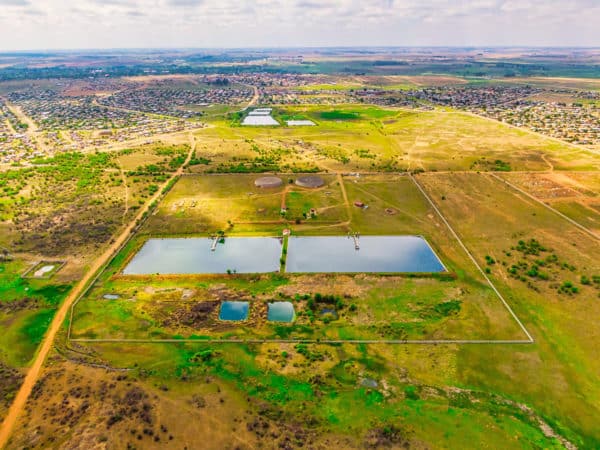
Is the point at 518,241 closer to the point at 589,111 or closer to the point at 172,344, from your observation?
the point at 172,344

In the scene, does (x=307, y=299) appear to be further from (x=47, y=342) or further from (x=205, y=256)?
(x=47, y=342)

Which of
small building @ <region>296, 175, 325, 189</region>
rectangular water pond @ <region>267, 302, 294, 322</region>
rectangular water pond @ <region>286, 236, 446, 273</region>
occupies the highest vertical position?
small building @ <region>296, 175, 325, 189</region>

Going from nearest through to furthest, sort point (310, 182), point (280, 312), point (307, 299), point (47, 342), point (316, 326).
Answer: point (47, 342)
point (316, 326)
point (280, 312)
point (307, 299)
point (310, 182)

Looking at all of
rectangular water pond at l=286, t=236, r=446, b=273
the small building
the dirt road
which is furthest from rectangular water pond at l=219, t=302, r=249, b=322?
the small building

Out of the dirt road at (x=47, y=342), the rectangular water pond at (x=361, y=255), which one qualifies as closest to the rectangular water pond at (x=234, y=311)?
the rectangular water pond at (x=361, y=255)

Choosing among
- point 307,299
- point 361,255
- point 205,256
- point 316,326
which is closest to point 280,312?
point 307,299

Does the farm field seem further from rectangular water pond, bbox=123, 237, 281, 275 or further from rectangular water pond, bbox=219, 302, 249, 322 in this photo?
rectangular water pond, bbox=123, 237, 281, 275
